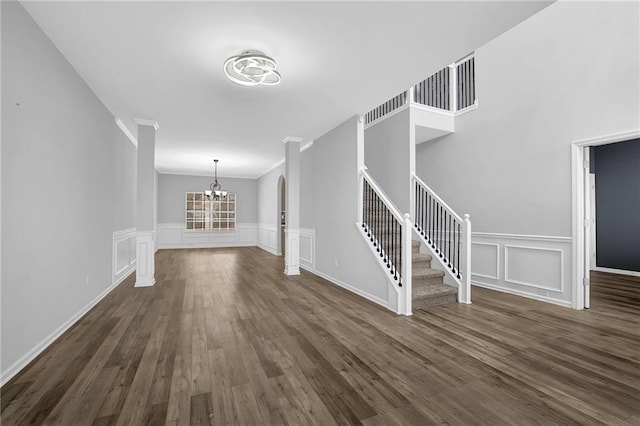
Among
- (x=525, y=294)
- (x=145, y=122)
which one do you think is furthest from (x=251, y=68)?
(x=525, y=294)

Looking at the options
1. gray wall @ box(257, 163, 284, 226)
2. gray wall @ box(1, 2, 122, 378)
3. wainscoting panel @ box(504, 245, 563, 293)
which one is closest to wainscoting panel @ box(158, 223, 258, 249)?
gray wall @ box(257, 163, 284, 226)

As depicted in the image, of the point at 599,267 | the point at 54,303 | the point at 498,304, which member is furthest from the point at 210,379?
the point at 599,267

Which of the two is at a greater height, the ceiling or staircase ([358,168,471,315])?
the ceiling

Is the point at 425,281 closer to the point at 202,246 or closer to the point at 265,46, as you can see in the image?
the point at 265,46

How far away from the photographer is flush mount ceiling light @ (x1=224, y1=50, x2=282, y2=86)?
2.76 m

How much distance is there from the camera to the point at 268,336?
9.11 ft

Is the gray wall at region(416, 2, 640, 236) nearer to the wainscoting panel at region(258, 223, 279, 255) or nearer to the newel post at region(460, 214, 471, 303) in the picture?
the newel post at region(460, 214, 471, 303)

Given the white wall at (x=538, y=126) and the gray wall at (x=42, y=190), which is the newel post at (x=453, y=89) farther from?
the gray wall at (x=42, y=190)

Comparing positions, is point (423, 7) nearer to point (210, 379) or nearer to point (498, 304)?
point (210, 379)

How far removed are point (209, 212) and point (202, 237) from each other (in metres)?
0.98

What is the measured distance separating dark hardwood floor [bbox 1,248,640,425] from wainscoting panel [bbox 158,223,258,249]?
7.21 m

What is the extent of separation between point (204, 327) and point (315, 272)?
10.1ft

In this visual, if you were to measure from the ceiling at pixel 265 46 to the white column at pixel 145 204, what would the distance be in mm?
396

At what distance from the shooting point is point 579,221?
12.2ft
